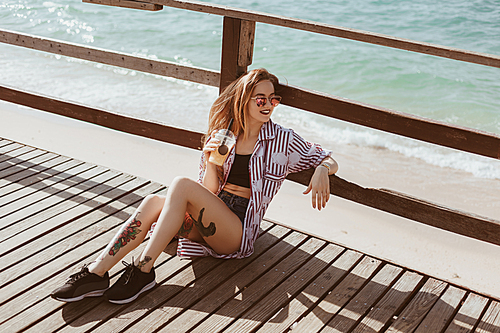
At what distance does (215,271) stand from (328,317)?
25.0 inches

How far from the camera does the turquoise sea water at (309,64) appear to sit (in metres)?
7.72

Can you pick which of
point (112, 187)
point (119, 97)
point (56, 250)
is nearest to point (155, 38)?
point (119, 97)

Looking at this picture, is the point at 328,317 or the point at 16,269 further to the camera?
the point at 16,269

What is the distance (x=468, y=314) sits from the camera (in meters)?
2.42

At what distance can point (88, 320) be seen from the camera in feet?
7.27

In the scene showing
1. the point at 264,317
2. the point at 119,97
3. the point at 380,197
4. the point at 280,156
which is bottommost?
the point at 119,97

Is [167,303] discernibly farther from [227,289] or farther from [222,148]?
[222,148]

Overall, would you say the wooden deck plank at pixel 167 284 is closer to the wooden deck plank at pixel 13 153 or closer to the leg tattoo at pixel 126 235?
the leg tattoo at pixel 126 235

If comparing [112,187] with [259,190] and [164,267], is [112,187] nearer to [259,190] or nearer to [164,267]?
[164,267]

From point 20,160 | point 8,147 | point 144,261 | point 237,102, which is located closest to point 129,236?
point 144,261

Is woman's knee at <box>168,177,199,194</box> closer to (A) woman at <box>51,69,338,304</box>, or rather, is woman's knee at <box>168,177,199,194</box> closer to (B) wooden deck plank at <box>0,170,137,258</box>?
(A) woman at <box>51,69,338,304</box>

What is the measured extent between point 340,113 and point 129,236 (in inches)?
51.2

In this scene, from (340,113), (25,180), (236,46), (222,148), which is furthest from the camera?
(25,180)

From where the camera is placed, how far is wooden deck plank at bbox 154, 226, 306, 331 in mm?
2264
